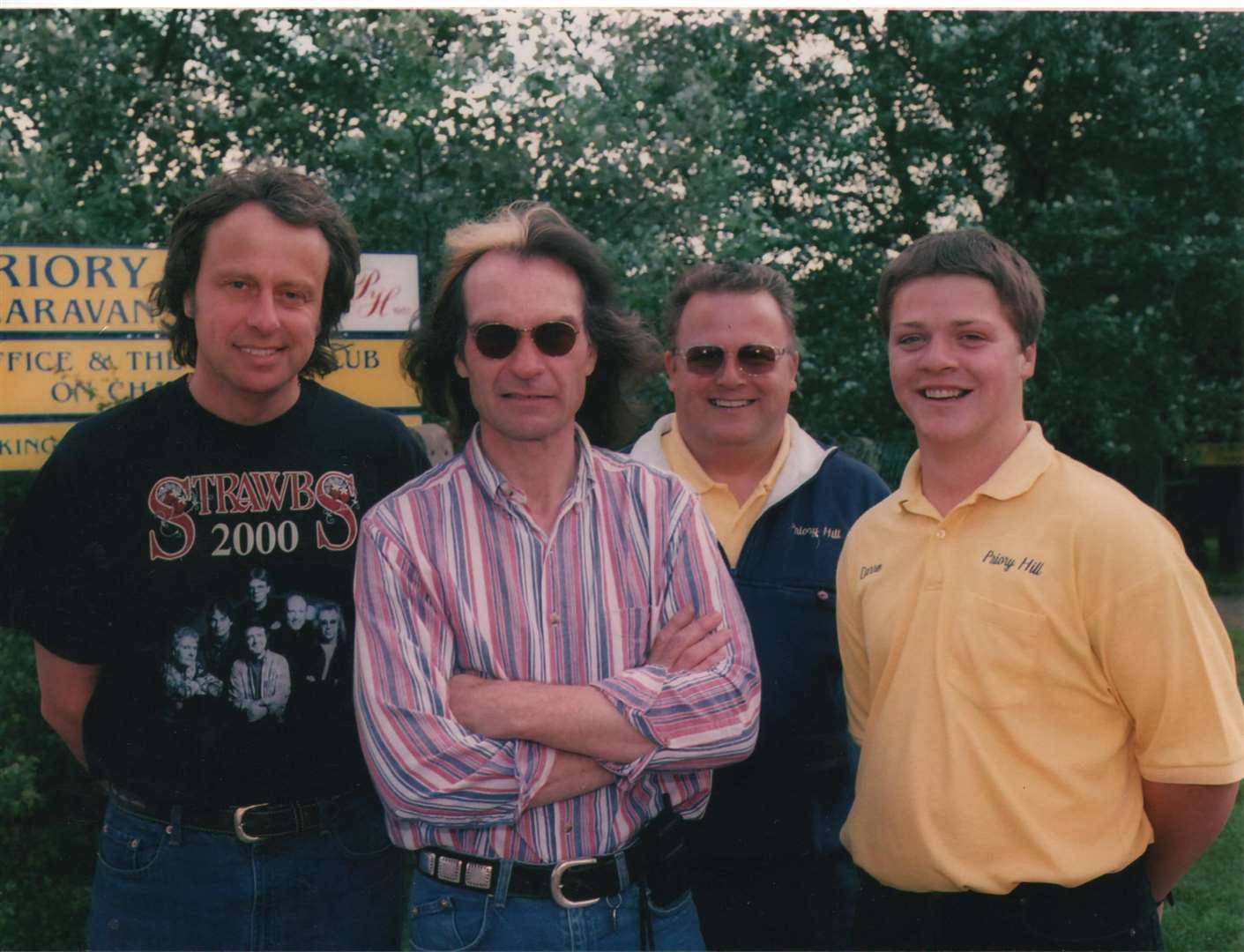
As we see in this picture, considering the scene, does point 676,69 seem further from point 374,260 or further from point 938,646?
point 938,646

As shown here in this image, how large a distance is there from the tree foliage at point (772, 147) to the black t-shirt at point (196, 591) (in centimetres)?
A: 210

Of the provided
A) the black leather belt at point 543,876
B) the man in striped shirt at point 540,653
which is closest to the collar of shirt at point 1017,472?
the man in striped shirt at point 540,653

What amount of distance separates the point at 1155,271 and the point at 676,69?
5.88 metres

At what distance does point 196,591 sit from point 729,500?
61.3 inches

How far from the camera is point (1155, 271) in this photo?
9.62 meters

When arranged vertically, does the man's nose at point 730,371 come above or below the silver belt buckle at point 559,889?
above

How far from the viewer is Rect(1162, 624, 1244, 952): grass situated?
17.9 ft

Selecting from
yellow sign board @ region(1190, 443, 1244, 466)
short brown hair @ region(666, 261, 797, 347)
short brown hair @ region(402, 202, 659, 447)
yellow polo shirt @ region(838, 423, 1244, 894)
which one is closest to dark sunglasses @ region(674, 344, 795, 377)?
short brown hair @ region(666, 261, 797, 347)

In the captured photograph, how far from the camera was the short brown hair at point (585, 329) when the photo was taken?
271 cm

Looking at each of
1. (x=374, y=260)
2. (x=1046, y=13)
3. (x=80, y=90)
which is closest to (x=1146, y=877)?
(x=374, y=260)

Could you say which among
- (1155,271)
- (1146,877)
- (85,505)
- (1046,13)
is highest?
(1046,13)

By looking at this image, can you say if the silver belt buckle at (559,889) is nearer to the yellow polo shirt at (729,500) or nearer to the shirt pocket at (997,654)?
the shirt pocket at (997,654)

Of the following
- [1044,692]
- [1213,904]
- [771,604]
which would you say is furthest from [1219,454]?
[1044,692]

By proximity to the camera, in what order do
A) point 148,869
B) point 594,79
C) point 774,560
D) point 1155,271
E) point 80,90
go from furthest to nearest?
point 1155,271
point 594,79
point 80,90
point 774,560
point 148,869
